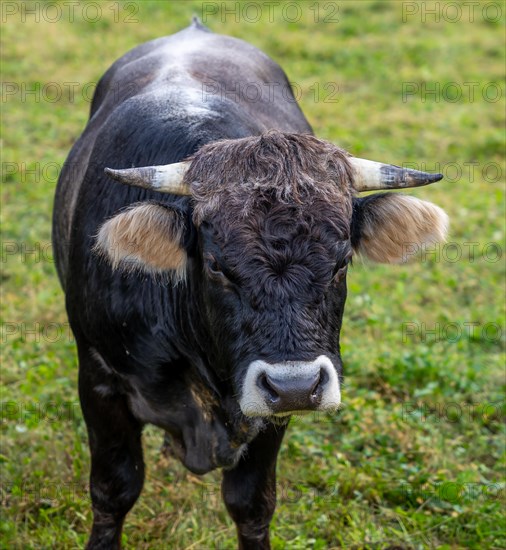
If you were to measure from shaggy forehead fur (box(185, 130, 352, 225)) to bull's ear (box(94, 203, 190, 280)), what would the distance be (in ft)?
0.41

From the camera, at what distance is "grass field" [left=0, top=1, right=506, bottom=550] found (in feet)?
16.4

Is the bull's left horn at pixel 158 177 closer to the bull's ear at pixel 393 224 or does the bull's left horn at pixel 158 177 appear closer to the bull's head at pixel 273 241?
the bull's head at pixel 273 241

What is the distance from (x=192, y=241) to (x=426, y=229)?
3.25ft

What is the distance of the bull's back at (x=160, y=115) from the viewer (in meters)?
4.43

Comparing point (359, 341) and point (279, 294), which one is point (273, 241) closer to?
point (279, 294)

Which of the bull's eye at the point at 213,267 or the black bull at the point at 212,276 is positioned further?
the bull's eye at the point at 213,267

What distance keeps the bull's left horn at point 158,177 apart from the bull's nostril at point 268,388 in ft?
2.80

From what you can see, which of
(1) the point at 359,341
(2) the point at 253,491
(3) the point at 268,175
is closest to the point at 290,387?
(3) the point at 268,175

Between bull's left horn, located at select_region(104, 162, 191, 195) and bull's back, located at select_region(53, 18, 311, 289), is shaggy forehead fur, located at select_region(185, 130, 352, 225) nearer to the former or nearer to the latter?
bull's left horn, located at select_region(104, 162, 191, 195)

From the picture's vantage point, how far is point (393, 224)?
3.99 metres

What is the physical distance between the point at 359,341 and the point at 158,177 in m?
3.30

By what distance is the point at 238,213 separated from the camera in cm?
359

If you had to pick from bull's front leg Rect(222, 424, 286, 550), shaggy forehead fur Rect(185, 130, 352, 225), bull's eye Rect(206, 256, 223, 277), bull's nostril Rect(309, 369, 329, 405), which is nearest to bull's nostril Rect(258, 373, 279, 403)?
bull's nostril Rect(309, 369, 329, 405)

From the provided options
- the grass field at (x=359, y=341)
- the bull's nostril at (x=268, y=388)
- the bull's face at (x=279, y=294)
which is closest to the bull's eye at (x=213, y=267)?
the bull's face at (x=279, y=294)
